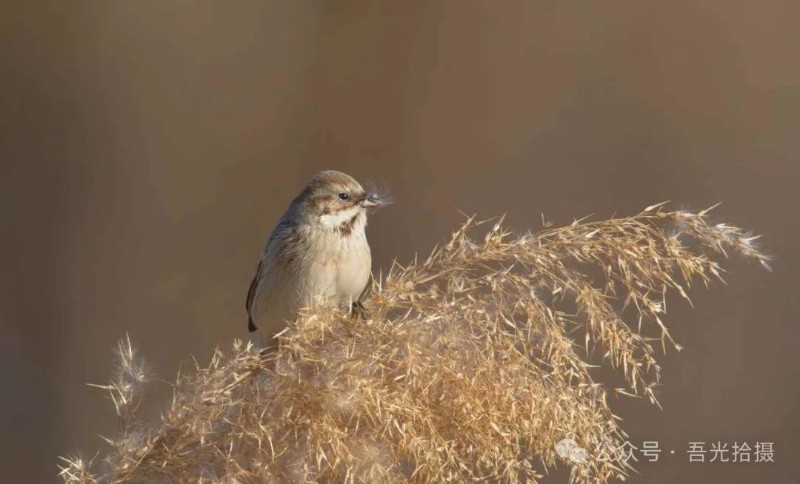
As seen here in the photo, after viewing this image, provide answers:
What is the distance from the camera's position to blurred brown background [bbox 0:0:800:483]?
3449mm

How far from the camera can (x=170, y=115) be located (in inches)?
151

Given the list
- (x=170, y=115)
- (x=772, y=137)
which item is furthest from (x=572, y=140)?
(x=170, y=115)

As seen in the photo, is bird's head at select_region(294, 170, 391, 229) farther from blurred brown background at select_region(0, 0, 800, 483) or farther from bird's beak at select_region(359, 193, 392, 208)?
blurred brown background at select_region(0, 0, 800, 483)

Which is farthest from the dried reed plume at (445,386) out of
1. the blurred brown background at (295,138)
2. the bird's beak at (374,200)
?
the blurred brown background at (295,138)

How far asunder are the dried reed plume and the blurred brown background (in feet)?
6.63

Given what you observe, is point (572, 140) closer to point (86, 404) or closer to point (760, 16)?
point (760, 16)

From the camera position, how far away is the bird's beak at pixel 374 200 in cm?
207

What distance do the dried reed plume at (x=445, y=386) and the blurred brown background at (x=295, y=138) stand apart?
6.63ft

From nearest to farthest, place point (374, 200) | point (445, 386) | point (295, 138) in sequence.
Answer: point (445, 386)
point (374, 200)
point (295, 138)

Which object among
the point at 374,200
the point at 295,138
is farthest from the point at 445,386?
the point at 295,138

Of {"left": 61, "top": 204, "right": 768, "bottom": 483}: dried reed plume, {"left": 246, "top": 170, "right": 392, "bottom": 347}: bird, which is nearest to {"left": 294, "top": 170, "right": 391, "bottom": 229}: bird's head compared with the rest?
{"left": 246, "top": 170, "right": 392, "bottom": 347}: bird

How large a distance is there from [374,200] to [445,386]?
35.7 inches

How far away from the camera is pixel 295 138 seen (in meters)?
3.74

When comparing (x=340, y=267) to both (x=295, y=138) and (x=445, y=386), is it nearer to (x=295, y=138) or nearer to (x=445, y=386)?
(x=445, y=386)
